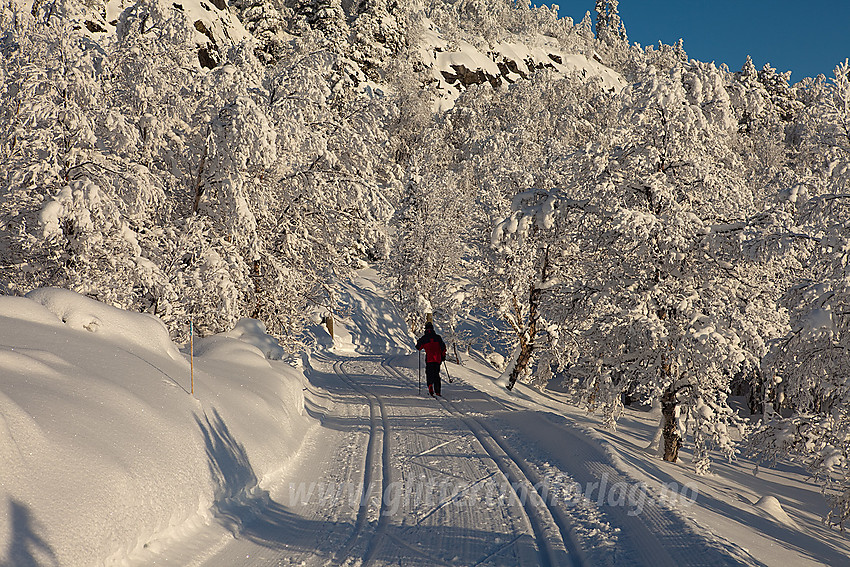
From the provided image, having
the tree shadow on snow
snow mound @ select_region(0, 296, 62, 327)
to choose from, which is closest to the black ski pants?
snow mound @ select_region(0, 296, 62, 327)

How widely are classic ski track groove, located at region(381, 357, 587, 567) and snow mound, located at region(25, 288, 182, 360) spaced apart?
5795mm

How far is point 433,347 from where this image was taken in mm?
15070

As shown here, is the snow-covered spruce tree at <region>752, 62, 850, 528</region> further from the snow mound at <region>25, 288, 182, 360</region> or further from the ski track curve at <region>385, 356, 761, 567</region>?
the snow mound at <region>25, 288, 182, 360</region>

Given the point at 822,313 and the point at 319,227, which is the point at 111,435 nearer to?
the point at 822,313

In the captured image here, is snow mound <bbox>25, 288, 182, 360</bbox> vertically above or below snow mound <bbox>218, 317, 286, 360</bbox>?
above

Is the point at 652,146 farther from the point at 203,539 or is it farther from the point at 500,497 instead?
the point at 203,539

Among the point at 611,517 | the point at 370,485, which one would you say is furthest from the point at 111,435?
the point at 611,517

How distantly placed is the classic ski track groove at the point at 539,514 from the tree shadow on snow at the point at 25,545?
3.98 meters

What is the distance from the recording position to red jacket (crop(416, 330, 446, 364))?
1482cm

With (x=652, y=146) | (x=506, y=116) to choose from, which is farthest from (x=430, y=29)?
(x=652, y=146)

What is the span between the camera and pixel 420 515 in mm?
6129

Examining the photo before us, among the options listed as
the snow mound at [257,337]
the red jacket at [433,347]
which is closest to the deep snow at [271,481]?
the snow mound at [257,337]

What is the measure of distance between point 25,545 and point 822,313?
10.2 meters

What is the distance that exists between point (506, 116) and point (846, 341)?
250ft
